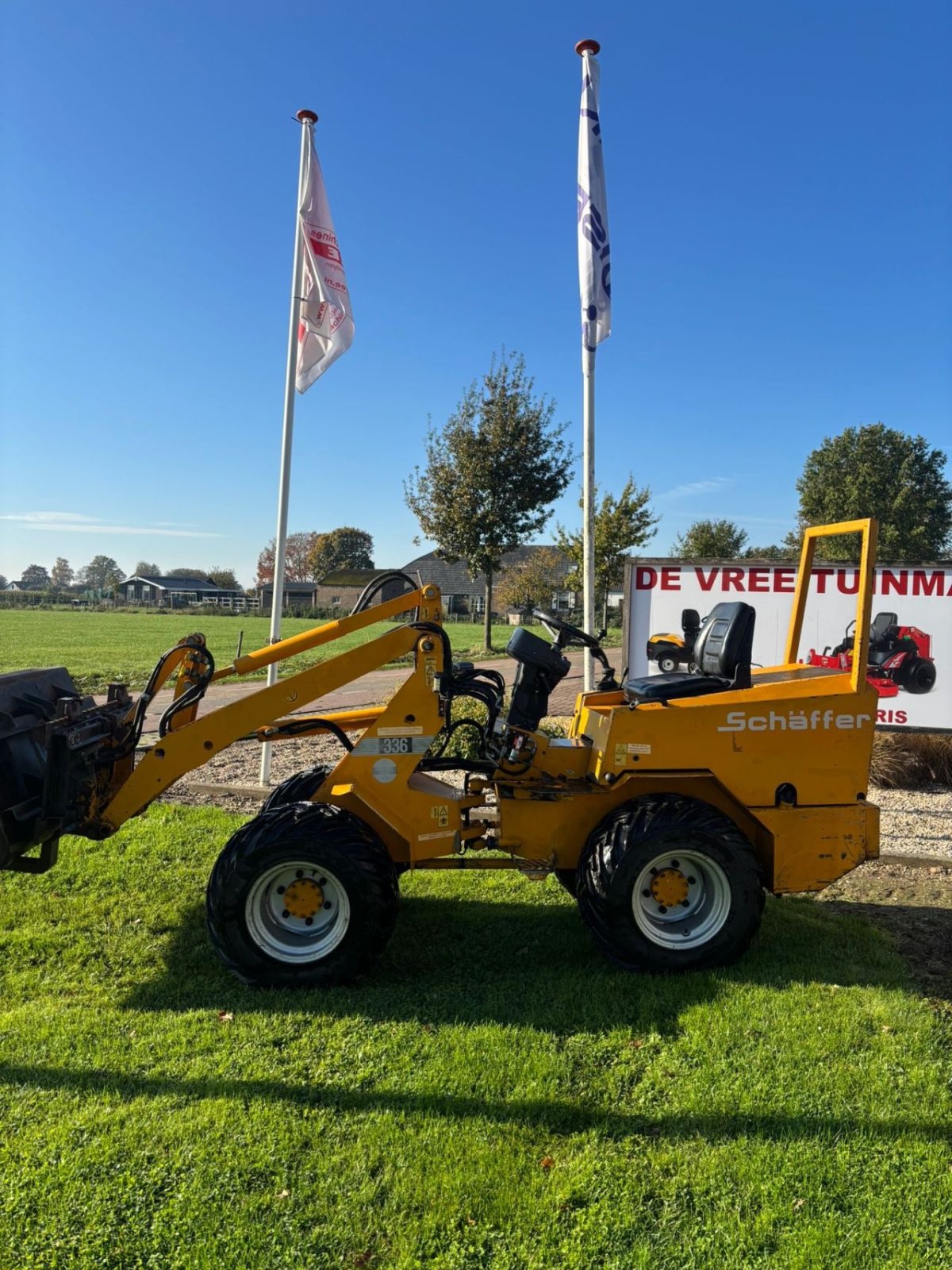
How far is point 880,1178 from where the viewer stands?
2824mm

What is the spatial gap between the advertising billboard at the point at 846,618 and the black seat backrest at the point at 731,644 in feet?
11.3

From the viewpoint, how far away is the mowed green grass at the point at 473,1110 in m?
2.57

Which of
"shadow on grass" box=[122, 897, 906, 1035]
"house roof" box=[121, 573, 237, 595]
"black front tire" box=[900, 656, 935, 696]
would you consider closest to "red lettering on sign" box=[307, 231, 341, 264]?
"shadow on grass" box=[122, 897, 906, 1035]

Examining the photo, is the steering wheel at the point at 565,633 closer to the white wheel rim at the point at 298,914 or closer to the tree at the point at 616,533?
the white wheel rim at the point at 298,914

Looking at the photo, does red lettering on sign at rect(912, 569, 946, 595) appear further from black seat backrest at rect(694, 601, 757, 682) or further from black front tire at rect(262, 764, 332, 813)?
black front tire at rect(262, 764, 332, 813)

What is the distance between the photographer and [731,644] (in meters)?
4.65

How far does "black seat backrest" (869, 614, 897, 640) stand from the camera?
838 centimetres

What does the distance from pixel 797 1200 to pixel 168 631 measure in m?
40.6

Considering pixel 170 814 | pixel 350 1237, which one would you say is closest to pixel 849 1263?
pixel 350 1237

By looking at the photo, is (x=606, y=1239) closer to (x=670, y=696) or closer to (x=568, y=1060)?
(x=568, y=1060)

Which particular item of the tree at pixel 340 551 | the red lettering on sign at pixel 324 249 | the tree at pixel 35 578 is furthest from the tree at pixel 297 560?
the red lettering on sign at pixel 324 249

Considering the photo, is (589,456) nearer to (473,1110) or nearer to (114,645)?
(473,1110)

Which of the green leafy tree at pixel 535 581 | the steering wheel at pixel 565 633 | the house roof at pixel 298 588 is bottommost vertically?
the steering wheel at pixel 565 633

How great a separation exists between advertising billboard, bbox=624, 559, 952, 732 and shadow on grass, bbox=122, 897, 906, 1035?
378 centimetres
